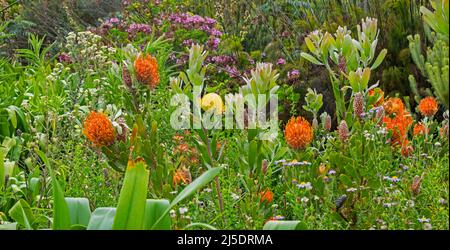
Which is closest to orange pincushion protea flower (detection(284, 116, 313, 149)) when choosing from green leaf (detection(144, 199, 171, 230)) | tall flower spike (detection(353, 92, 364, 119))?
tall flower spike (detection(353, 92, 364, 119))

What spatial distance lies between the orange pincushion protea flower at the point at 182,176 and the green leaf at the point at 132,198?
775 mm

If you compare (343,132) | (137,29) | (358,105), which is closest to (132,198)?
(343,132)

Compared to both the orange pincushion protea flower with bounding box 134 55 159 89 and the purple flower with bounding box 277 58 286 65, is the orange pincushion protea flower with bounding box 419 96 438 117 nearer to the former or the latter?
the orange pincushion protea flower with bounding box 134 55 159 89

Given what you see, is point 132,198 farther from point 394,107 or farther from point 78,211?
point 394,107

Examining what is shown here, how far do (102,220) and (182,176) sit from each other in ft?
2.38

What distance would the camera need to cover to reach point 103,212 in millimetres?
2400

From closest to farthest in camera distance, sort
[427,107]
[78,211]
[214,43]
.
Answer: [78,211], [427,107], [214,43]

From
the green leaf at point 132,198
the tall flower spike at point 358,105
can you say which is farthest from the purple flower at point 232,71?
the green leaf at point 132,198

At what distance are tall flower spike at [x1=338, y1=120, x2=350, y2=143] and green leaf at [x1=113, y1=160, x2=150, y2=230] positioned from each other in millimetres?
1044

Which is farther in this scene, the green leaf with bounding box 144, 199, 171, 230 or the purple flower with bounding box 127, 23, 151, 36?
the purple flower with bounding box 127, 23, 151, 36

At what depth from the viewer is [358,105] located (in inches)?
123

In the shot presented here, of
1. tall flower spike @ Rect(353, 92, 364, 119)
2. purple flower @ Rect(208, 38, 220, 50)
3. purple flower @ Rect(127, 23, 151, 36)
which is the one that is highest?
purple flower @ Rect(127, 23, 151, 36)

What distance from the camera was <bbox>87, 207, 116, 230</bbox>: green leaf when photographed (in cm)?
234
